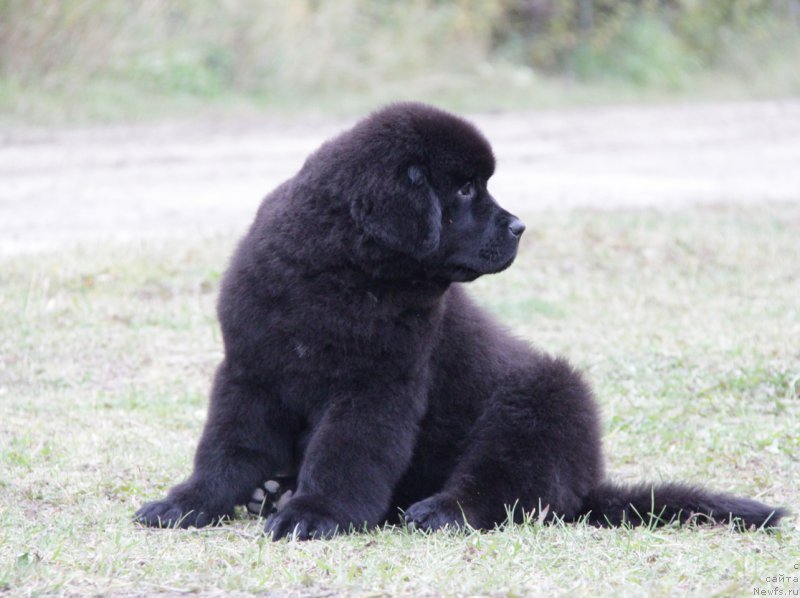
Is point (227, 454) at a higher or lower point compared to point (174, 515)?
higher

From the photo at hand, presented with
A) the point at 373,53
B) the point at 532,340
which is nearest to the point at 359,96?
the point at 373,53

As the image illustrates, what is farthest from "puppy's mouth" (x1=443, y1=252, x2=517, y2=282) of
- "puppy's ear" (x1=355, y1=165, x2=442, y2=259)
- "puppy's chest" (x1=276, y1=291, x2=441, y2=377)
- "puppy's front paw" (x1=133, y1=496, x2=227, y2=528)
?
"puppy's front paw" (x1=133, y1=496, x2=227, y2=528)

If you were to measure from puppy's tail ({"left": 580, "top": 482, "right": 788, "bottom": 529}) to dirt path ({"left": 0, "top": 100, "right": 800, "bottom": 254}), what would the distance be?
487 centimetres

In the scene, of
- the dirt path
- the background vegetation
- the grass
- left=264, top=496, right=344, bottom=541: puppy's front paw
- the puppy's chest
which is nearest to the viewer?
the grass

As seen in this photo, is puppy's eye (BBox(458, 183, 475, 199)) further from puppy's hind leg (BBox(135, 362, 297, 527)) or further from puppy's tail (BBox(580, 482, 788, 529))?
puppy's tail (BBox(580, 482, 788, 529))

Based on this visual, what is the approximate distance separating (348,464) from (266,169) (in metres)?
7.18

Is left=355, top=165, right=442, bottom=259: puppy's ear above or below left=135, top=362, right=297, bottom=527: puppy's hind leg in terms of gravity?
above

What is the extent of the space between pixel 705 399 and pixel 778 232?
11.3ft

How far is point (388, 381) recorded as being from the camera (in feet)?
12.1

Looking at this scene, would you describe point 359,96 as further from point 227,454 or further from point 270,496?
point 227,454

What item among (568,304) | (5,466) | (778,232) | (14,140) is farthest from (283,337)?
(14,140)

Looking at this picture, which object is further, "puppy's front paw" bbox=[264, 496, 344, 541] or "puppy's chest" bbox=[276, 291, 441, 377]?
"puppy's chest" bbox=[276, 291, 441, 377]

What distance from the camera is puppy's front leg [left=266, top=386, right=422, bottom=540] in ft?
11.8

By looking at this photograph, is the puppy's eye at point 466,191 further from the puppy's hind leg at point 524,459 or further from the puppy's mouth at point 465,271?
the puppy's hind leg at point 524,459
